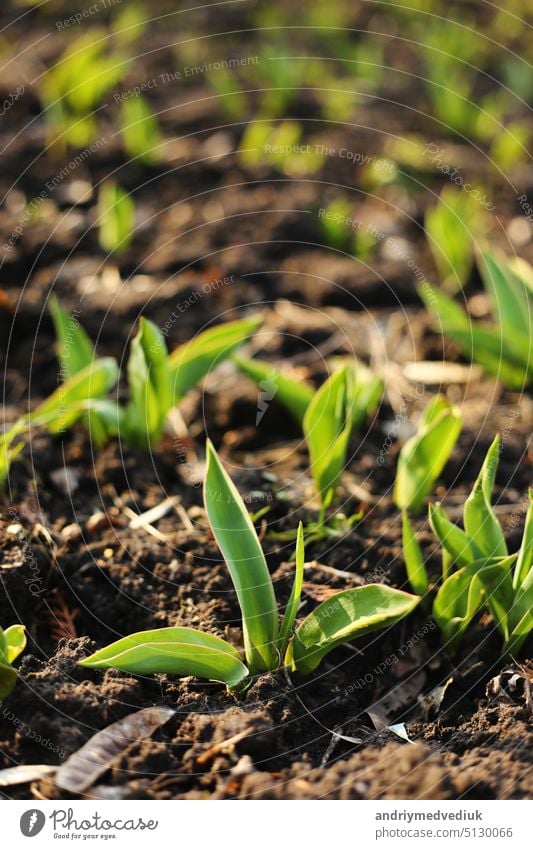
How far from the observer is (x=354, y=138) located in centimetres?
386

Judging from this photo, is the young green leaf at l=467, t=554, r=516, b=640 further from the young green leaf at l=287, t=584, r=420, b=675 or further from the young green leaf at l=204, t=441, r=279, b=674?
the young green leaf at l=204, t=441, r=279, b=674

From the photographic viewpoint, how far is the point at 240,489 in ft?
7.02

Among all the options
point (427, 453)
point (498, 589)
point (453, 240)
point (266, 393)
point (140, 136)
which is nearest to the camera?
point (498, 589)

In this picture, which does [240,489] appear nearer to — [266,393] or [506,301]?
[266,393]

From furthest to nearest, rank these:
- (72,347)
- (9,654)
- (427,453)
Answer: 1. (72,347)
2. (427,453)
3. (9,654)

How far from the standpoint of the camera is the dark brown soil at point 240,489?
1.51 metres

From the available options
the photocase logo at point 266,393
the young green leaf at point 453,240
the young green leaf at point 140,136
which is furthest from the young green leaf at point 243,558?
the young green leaf at point 140,136

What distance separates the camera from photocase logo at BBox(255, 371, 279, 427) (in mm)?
2330

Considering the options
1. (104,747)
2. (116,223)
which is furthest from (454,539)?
(116,223)

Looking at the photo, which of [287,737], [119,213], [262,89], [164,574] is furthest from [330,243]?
[287,737]
